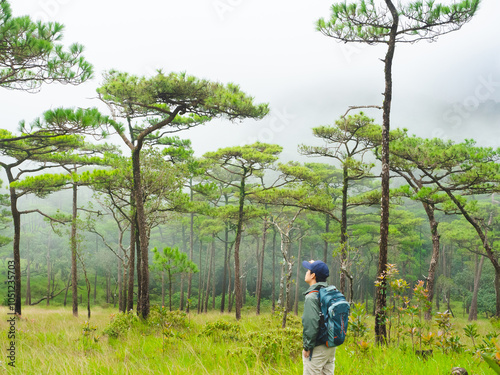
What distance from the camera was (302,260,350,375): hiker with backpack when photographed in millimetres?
2699

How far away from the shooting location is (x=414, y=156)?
9859mm

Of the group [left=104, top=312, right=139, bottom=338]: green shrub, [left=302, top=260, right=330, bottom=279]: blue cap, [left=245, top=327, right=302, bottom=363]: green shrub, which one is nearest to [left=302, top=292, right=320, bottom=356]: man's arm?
[left=302, top=260, right=330, bottom=279]: blue cap

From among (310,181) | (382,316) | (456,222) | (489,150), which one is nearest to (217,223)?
(310,181)

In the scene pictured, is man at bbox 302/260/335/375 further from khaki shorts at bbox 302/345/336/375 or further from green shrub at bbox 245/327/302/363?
green shrub at bbox 245/327/302/363

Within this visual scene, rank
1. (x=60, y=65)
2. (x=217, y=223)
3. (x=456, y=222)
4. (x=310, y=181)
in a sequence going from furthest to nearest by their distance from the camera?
(x=456, y=222), (x=217, y=223), (x=310, y=181), (x=60, y=65)

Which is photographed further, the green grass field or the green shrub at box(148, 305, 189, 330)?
the green shrub at box(148, 305, 189, 330)

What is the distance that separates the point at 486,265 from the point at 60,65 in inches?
1381

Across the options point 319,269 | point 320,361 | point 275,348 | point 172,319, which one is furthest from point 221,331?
point 319,269

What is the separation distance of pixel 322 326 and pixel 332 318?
0.13m

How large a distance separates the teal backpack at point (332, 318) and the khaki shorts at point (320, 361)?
0.08m

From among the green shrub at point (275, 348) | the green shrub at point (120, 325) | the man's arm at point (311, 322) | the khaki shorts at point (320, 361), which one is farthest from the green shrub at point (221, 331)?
the man's arm at point (311, 322)

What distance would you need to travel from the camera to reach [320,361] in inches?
110

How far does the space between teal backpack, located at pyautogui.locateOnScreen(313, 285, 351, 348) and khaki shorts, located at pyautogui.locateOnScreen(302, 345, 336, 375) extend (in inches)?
3.2

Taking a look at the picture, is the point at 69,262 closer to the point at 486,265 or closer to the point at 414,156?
the point at 414,156
